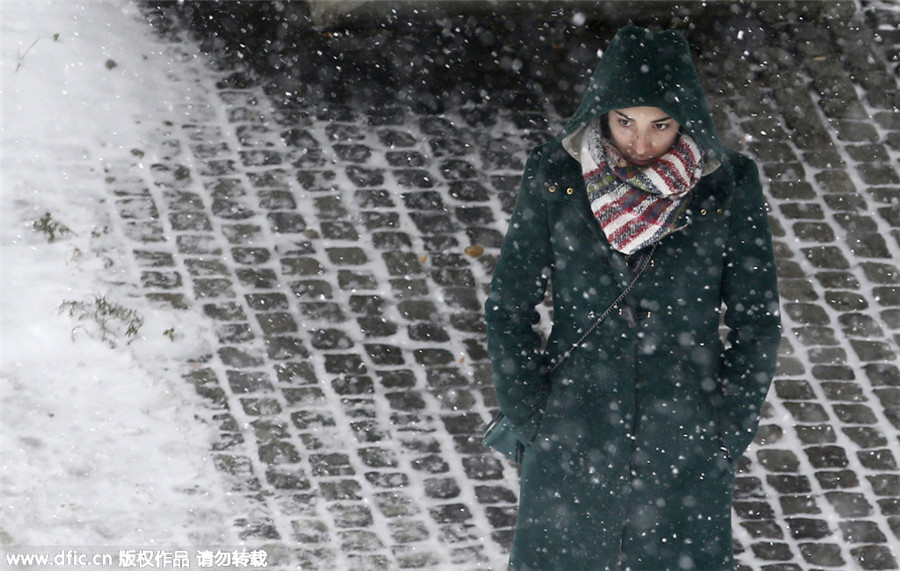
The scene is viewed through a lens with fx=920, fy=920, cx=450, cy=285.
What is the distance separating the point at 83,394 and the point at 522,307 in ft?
9.94

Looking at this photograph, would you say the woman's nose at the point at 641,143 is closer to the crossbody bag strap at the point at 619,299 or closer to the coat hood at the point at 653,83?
the coat hood at the point at 653,83

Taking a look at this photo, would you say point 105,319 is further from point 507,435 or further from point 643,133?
point 643,133

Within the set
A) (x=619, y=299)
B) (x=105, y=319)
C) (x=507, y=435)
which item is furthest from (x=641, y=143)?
(x=105, y=319)

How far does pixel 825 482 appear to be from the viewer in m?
5.00

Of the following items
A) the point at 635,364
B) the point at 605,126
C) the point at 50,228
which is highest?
the point at 605,126

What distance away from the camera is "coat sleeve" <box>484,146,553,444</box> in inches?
117

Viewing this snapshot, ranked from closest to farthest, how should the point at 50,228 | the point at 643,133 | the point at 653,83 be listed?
the point at 653,83 → the point at 643,133 → the point at 50,228

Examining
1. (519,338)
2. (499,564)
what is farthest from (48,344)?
(519,338)

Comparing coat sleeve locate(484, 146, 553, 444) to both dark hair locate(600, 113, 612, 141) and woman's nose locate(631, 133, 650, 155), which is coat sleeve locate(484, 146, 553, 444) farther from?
woman's nose locate(631, 133, 650, 155)

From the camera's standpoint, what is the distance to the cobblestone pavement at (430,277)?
4.98 meters

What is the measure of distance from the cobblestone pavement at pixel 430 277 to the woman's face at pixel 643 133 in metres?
2.42

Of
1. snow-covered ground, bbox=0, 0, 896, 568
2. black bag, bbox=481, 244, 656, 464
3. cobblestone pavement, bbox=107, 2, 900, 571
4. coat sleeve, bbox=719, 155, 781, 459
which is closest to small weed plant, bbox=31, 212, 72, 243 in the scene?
snow-covered ground, bbox=0, 0, 896, 568

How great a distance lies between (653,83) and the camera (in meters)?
2.70

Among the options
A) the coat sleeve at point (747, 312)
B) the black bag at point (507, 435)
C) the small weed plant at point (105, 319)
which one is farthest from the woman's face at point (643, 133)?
the small weed plant at point (105, 319)
